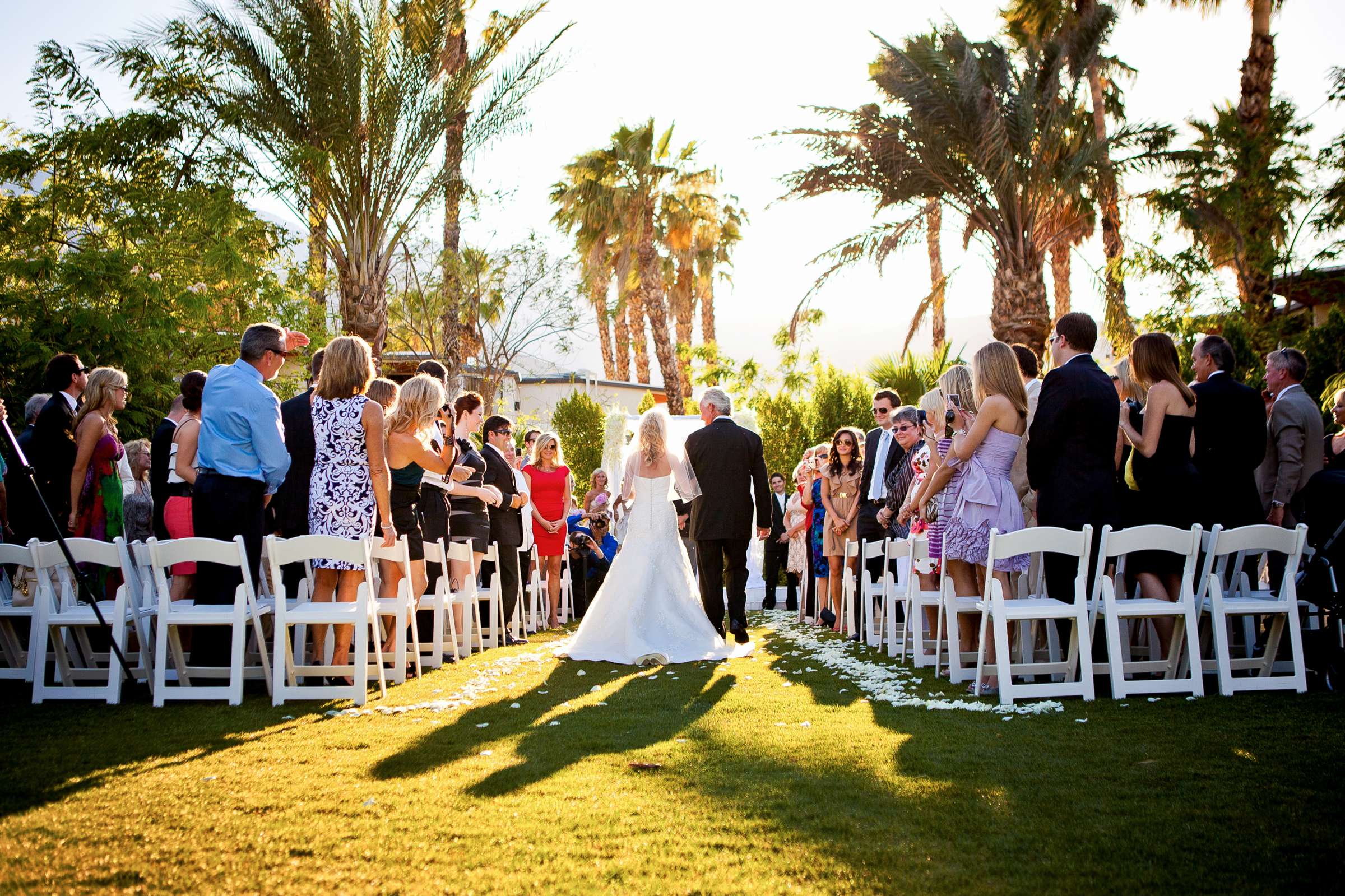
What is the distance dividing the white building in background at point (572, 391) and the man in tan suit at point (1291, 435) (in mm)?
29765

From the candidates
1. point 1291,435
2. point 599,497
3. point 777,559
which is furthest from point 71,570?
point 777,559

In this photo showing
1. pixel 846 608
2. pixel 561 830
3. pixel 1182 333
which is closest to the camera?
pixel 561 830

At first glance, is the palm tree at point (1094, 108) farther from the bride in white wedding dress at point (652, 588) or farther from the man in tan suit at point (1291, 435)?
the bride in white wedding dress at point (652, 588)

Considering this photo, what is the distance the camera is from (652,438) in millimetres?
9344

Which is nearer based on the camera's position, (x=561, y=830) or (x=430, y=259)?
(x=561, y=830)

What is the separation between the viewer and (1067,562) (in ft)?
21.9

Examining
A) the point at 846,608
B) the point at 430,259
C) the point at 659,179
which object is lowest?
the point at 846,608

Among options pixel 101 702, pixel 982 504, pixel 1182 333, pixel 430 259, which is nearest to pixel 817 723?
pixel 982 504

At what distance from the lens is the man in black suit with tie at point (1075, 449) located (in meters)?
6.56

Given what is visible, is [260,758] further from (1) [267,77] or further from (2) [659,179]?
(2) [659,179]

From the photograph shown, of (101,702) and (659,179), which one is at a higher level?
(659,179)

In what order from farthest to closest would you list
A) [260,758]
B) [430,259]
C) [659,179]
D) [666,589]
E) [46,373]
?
[659,179] < [430,259] < [666,589] < [46,373] < [260,758]

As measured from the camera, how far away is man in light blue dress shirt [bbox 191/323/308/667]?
6574 mm

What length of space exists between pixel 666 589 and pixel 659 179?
24.5 meters
